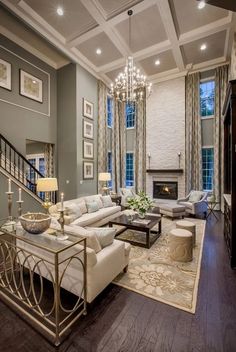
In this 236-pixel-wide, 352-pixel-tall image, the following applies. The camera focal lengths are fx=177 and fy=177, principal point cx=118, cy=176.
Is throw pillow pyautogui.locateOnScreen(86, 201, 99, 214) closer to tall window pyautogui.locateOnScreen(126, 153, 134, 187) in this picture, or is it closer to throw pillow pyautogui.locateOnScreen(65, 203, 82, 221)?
throw pillow pyautogui.locateOnScreen(65, 203, 82, 221)

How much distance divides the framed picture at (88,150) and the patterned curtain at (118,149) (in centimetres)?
157

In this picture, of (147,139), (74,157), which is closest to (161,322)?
(74,157)

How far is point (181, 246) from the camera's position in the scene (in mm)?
3133

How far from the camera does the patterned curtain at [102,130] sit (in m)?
7.95

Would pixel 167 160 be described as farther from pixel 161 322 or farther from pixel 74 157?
pixel 161 322

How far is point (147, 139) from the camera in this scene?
8367 mm

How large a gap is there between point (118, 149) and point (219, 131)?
440 cm

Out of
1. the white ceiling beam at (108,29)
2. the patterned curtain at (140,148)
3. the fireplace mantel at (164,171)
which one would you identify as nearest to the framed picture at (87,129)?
the patterned curtain at (140,148)

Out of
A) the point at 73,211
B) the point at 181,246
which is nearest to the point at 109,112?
the point at 73,211

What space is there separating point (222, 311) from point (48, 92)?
7.98 metres

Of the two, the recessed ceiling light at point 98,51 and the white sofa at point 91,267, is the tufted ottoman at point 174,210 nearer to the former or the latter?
the white sofa at point 91,267

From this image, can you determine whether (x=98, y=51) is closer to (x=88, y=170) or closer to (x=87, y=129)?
(x=87, y=129)

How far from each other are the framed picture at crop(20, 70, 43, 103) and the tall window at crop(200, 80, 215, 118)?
6461mm

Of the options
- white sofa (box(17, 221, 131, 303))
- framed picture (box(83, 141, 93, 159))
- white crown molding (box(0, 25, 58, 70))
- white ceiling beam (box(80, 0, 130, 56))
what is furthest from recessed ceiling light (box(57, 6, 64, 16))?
white sofa (box(17, 221, 131, 303))
